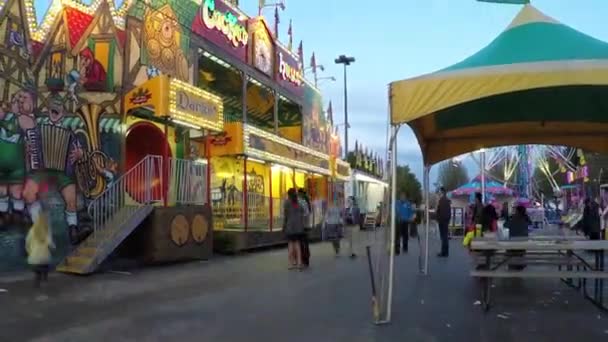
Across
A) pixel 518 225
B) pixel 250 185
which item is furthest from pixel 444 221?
pixel 250 185

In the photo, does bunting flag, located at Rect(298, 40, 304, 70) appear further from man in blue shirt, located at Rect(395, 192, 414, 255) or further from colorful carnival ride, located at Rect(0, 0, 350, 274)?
man in blue shirt, located at Rect(395, 192, 414, 255)

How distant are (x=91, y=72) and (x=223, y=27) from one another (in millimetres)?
6236

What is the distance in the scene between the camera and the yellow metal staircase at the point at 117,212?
12273 millimetres

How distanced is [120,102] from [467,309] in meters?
10.1

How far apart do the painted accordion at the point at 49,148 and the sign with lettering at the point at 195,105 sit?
8.90ft

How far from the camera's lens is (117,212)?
13984 mm

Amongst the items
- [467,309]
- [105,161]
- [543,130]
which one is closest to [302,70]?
[105,161]

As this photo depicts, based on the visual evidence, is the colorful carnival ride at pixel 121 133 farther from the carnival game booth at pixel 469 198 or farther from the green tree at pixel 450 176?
the green tree at pixel 450 176

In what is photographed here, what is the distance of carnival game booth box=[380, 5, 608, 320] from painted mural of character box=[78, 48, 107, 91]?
763cm

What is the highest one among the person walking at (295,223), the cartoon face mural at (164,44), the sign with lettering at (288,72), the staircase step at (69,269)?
the sign with lettering at (288,72)

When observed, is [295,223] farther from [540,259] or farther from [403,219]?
[540,259]

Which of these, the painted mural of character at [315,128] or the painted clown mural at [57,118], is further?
the painted mural of character at [315,128]

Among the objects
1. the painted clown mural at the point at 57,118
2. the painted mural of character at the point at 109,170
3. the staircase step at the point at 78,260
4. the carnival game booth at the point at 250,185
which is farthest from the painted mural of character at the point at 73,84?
the carnival game booth at the point at 250,185

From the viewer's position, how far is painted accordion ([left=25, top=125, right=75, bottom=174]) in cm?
1257
